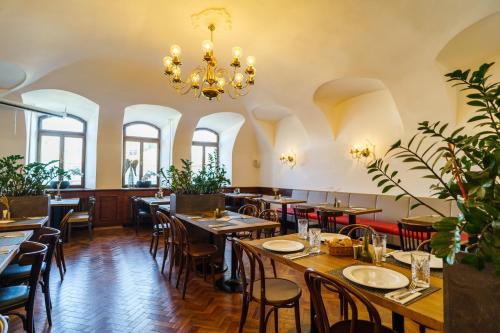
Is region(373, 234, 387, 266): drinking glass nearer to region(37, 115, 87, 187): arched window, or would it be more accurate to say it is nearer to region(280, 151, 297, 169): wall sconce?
region(280, 151, 297, 169): wall sconce

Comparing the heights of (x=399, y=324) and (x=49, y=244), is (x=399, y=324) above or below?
below

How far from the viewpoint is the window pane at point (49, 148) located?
22.8ft

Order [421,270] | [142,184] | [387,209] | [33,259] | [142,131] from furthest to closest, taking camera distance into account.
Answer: [142,131], [142,184], [387,209], [33,259], [421,270]

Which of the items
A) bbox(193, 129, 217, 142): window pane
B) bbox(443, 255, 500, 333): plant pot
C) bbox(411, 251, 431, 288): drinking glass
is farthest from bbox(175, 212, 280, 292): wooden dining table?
bbox(193, 129, 217, 142): window pane

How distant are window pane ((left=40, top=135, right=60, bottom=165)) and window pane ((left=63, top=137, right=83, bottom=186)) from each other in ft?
0.64

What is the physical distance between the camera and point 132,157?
7.95 metres

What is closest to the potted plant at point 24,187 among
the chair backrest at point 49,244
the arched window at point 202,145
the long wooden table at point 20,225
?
the long wooden table at point 20,225

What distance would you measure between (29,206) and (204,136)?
6.13m

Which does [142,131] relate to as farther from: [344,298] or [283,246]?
[344,298]

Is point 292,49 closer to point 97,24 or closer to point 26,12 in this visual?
point 97,24

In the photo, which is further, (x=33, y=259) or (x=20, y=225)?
(x=20, y=225)

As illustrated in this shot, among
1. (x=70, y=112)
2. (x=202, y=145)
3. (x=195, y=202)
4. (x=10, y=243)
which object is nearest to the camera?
(x=10, y=243)

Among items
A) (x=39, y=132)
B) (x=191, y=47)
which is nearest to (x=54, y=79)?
(x=39, y=132)

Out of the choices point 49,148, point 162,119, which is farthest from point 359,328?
point 49,148
